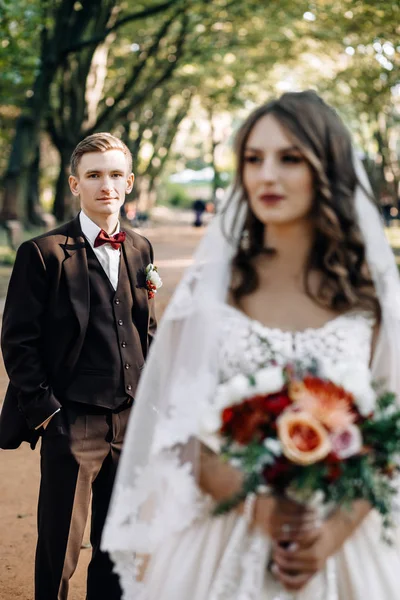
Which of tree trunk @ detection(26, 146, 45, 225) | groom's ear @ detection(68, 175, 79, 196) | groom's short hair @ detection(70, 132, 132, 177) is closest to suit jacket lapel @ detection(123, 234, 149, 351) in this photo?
groom's ear @ detection(68, 175, 79, 196)

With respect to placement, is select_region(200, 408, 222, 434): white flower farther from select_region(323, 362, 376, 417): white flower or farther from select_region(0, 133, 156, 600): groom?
select_region(0, 133, 156, 600): groom

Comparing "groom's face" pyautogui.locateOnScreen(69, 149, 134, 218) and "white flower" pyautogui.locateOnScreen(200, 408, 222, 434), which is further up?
"groom's face" pyautogui.locateOnScreen(69, 149, 134, 218)

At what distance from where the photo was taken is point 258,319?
8.49ft

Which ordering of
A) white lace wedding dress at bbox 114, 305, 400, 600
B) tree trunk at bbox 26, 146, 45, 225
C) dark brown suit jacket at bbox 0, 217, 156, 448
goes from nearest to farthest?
white lace wedding dress at bbox 114, 305, 400, 600 < dark brown suit jacket at bbox 0, 217, 156, 448 < tree trunk at bbox 26, 146, 45, 225

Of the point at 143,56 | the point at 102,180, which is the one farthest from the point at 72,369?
the point at 143,56

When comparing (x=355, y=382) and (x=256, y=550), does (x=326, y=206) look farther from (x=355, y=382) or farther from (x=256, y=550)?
(x=256, y=550)

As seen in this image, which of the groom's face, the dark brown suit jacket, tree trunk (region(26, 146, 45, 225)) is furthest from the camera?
tree trunk (region(26, 146, 45, 225))

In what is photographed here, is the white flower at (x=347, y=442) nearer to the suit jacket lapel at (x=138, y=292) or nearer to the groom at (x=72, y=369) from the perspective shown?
the groom at (x=72, y=369)

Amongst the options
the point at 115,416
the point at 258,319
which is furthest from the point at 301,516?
the point at 115,416

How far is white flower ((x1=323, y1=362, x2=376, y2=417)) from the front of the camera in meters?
2.28

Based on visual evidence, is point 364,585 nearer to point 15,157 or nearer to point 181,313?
point 181,313

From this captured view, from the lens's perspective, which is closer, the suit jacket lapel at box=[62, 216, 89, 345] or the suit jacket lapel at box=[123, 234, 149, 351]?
the suit jacket lapel at box=[62, 216, 89, 345]

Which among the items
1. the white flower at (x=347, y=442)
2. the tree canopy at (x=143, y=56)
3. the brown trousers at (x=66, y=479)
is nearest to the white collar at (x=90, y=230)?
the brown trousers at (x=66, y=479)

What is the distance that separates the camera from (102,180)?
152 inches
